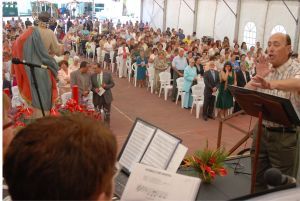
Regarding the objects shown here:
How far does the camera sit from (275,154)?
3.35 metres

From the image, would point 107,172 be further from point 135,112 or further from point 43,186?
point 135,112

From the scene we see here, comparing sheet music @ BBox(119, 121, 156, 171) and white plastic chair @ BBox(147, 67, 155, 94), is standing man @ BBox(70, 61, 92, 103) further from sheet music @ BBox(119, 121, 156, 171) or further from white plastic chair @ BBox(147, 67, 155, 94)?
sheet music @ BBox(119, 121, 156, 171)

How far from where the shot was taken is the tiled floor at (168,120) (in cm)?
765

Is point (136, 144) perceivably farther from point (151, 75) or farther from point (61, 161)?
point (151, 75)

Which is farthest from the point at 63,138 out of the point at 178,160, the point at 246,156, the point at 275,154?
the point at 246,156

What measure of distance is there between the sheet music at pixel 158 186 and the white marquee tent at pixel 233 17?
12.2 meters

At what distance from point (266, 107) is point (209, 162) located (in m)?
0.97

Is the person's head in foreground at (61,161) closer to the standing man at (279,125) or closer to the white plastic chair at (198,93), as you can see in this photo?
the standing man at (279,125)

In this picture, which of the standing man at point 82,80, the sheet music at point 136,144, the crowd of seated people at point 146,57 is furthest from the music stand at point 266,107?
the crowd of seated people at point 146,57

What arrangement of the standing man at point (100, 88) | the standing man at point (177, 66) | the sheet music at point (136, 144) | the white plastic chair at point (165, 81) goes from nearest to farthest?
1. the sheet music at point (136, 144)
2. the standing man at point (100, 88)
3. the standing man at point (177, 66)
4. the white plastic chair at point (165, 81)

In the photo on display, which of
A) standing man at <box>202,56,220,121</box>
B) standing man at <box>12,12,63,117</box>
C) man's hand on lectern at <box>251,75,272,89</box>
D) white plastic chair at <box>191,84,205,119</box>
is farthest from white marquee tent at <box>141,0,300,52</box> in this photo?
man's hand on lectern at <box>251,75,272,89</box>

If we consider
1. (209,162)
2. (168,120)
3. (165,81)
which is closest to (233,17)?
(165,81)

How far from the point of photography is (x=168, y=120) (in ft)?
29.3

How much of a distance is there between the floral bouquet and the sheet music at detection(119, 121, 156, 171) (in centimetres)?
137
